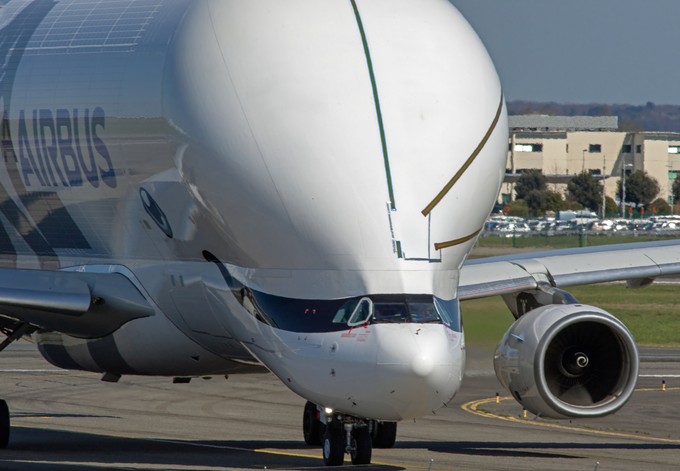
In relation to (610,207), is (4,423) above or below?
above

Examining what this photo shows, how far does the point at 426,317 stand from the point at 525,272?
7024mm

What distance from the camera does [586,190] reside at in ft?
581

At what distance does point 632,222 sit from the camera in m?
136

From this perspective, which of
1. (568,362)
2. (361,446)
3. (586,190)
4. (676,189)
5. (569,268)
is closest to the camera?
(361,446)

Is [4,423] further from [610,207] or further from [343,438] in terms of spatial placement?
[610,207]

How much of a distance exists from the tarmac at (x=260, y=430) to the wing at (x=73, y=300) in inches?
77.6

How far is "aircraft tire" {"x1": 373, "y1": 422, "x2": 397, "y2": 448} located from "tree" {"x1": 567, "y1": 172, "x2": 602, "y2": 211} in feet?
496

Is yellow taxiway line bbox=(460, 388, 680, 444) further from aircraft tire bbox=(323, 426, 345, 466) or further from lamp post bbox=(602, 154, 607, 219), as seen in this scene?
lamp post bbox=(602, 154, 607, 219)

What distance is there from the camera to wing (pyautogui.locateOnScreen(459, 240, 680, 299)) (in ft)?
80.0

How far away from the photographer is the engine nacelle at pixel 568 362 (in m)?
21.6

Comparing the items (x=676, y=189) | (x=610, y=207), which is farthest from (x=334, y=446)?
(x=676, y=189)

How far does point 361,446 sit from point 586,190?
15862cm

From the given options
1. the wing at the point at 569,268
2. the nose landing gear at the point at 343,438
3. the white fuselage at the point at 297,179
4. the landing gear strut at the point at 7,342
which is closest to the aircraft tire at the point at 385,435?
the wing at the point at 569,268

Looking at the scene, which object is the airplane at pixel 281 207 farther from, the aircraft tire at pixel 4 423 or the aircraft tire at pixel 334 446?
the aircraft tire at pixel 4 423
